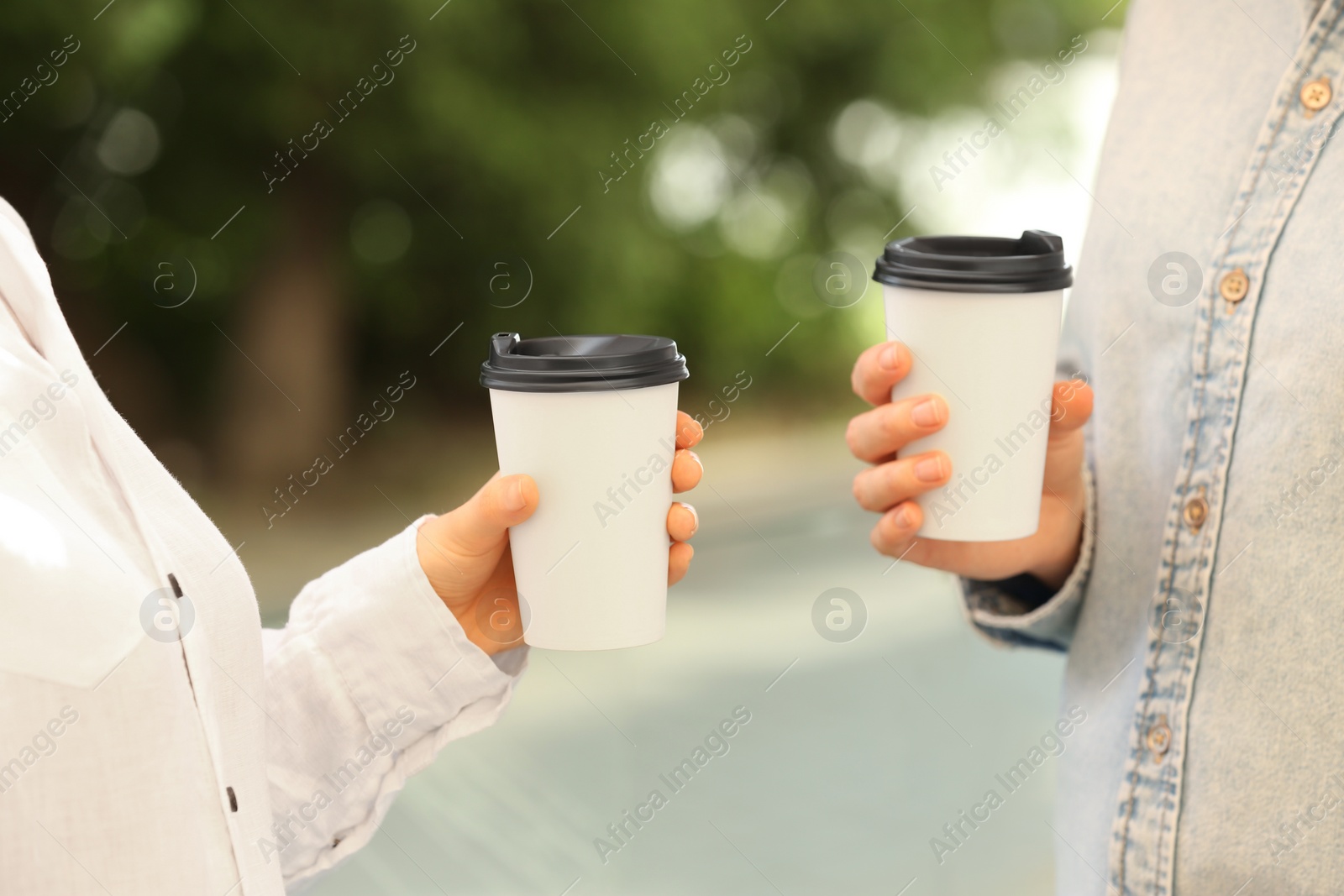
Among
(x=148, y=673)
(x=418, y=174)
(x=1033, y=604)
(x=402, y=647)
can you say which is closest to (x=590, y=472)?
(x=402, y=647)

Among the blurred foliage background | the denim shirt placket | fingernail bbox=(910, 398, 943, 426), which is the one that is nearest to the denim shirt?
the denim shirt placket

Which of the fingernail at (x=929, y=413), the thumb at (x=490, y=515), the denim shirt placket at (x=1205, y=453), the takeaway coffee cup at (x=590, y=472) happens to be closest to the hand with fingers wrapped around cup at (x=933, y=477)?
the fingernail at (x=929, y=413)

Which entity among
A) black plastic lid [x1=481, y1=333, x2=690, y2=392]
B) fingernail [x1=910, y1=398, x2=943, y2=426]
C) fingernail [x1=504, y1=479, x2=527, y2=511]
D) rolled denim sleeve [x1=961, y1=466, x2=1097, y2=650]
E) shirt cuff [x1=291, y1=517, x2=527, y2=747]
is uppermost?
black plastic lid [x1=481, y1=333, x2=690, y2=392]

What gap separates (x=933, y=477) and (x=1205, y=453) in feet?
0.88

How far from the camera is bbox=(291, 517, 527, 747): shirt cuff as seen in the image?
1107 millimetres

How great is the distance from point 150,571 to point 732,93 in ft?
21.1

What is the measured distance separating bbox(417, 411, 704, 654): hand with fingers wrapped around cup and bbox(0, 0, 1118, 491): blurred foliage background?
4270mm

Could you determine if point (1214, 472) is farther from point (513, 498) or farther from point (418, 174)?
point (418, 174)

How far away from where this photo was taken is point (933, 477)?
1.16m

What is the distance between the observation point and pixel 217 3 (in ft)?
16.2

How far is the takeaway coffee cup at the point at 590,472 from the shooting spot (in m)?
1.01

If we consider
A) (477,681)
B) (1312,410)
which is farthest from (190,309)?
(1312,410)

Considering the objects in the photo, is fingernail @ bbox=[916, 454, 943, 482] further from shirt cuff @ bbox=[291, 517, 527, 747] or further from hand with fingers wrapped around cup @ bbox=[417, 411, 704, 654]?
shirt cuff @ bbox=[291, 517, 527, 747]

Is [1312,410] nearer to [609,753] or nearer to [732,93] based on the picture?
[609,753]
